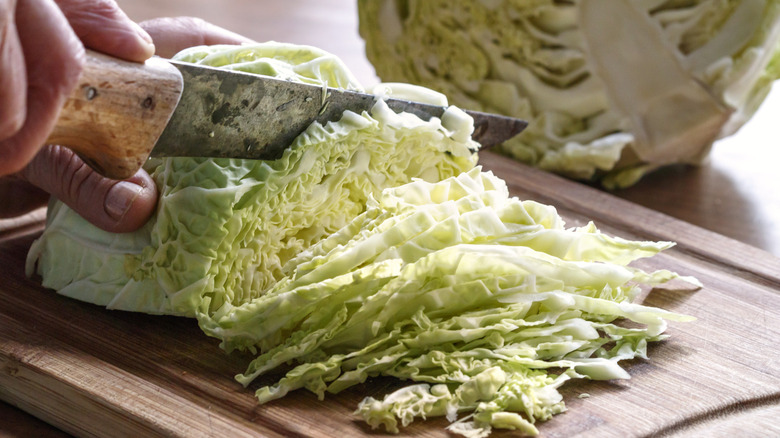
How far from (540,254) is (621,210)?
3.39ft

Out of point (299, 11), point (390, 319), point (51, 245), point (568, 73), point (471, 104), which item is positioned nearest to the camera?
point (390, 319)

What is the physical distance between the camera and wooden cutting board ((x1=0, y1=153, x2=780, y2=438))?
1.74 meters

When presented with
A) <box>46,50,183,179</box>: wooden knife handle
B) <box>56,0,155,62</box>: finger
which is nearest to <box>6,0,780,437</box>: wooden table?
<box>46,50,183,179</box>: wooden knife handle

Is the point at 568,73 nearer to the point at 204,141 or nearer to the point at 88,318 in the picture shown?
the point at 204,141

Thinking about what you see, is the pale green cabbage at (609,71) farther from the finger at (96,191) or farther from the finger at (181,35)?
the finger at (96,191)

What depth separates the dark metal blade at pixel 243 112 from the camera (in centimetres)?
186

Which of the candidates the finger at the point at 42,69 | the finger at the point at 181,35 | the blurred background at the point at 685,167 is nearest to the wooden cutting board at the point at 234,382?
the finger at the point at 42,69

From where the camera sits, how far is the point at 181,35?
269 cm

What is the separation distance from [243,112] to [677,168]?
2507 mm

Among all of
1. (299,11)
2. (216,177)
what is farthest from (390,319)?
(299,11)

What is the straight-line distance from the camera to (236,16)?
519 cm

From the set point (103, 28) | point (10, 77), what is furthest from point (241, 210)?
point (10, 77)

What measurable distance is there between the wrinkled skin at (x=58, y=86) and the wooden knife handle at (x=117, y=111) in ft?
Result: 0.14

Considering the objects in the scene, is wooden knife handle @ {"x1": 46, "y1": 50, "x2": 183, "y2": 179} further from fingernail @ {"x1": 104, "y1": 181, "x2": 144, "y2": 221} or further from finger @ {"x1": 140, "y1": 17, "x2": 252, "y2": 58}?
finger @ {"x1": 140, "y1": 17, "x2": 252, "y2": 58}
